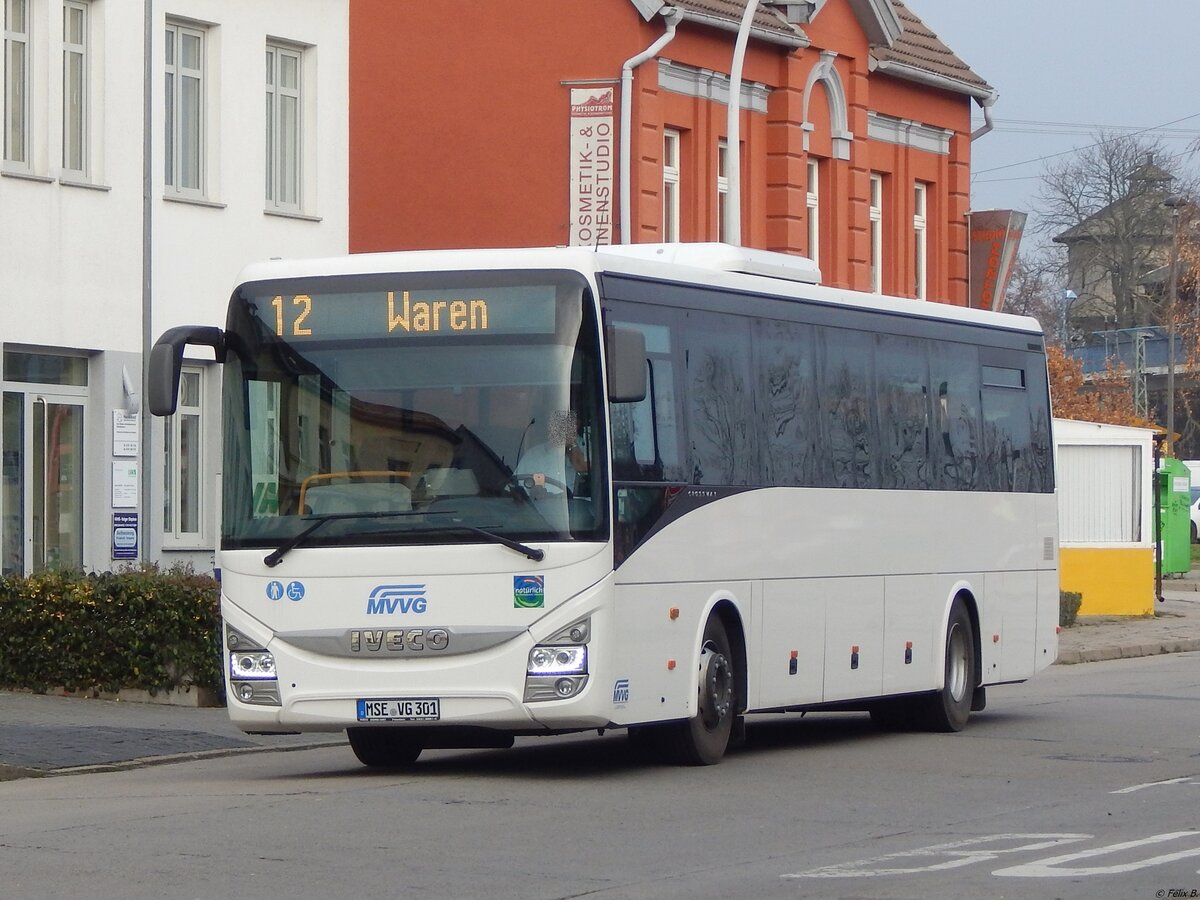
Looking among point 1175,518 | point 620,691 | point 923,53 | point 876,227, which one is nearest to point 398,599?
point 620,691

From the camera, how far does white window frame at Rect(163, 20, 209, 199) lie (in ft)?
88.4

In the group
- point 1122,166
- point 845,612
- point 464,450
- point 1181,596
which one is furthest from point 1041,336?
point 1122,166

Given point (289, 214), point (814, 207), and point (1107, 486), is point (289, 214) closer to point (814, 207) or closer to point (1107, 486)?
point (814, 207)

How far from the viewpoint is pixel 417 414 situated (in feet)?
45.3

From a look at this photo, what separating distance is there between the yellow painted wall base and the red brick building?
6287 millimetres

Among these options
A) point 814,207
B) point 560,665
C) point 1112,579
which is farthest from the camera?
point 814,207

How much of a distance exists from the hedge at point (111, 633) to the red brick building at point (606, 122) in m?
13.8

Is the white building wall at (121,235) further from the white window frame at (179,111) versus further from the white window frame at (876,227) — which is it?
the white window frame at (876,227)

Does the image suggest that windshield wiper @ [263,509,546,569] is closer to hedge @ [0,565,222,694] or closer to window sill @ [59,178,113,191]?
hedge @ [0,565,222,694]

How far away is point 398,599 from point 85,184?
1291 cm

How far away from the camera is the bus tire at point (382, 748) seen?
15211mm

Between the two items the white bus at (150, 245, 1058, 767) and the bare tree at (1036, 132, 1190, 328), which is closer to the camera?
the white bus at (150, 245, 1058, 767)

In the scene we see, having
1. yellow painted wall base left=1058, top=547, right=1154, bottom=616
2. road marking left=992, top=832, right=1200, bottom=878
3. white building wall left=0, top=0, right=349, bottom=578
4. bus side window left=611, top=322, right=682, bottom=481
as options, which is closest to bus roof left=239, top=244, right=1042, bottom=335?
bus side window left=611, top=322, right=682, bottom=481

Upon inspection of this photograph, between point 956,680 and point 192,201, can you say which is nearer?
point 956,680
